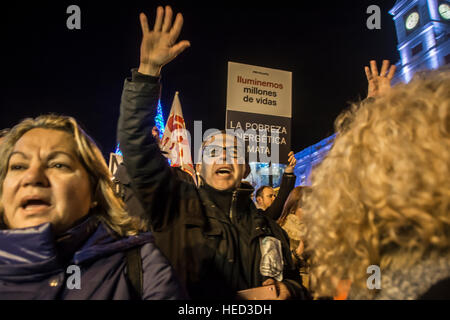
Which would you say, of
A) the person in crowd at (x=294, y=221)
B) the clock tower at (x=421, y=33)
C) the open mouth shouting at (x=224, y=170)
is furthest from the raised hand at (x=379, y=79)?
the clock tower at (x=421, y=33)

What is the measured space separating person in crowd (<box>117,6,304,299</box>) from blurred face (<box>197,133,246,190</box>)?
25 millimetres

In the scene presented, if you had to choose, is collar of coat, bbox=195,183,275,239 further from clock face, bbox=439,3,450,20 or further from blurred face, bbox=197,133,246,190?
clock face, bbox=439,3,450,20

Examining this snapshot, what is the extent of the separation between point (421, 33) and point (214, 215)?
43.1 meters

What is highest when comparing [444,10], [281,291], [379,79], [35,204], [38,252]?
[444,10]

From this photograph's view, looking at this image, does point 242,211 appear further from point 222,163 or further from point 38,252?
point 38,252

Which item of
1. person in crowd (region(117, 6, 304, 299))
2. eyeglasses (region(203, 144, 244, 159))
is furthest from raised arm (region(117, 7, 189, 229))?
eyeglasses (region(203, 144, 244, 159))

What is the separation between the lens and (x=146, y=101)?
6.72ft

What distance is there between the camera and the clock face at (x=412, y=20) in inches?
1510

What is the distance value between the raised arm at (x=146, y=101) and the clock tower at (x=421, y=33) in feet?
120

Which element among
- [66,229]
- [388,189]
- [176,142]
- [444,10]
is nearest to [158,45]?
[66,229]

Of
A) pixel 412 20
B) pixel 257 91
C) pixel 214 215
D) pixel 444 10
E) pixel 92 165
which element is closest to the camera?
pixel 92 165

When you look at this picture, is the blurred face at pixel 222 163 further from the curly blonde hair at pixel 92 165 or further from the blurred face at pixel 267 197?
the blurred face at pixel 267 197
